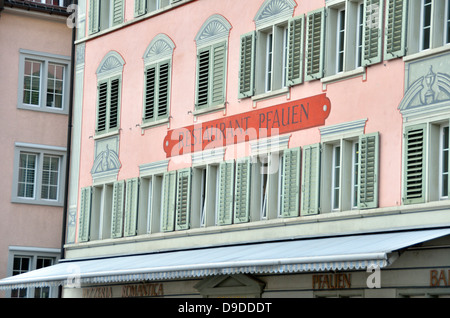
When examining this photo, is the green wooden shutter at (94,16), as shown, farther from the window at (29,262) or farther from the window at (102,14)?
the window at (29,262)

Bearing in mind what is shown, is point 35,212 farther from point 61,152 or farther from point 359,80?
point 359,80

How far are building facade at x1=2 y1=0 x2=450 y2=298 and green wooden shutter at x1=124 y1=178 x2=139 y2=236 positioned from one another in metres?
0.05

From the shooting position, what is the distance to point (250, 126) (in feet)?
71.7

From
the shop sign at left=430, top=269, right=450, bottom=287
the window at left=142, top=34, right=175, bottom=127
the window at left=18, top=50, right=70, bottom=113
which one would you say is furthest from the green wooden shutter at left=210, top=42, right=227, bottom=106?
the window at left=18, top=50, right=70, bottom=113

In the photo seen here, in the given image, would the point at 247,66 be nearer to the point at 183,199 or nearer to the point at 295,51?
the point at 295,51

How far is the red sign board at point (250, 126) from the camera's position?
20203 mm

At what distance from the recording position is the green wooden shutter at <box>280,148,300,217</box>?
798 inches

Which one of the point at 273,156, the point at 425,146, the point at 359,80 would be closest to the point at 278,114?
the point at 273,156

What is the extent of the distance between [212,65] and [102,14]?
5868 millimetres

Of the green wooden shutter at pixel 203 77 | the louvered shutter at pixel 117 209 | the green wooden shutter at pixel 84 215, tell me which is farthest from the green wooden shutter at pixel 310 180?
the green wooden shutter at pixel 84 215

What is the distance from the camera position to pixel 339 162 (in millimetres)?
19719

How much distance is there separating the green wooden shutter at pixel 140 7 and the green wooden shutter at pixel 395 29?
30.1 ft

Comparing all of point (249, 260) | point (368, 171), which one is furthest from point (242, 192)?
point (368, 171)

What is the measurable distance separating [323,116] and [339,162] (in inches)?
36.8
